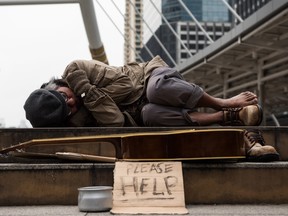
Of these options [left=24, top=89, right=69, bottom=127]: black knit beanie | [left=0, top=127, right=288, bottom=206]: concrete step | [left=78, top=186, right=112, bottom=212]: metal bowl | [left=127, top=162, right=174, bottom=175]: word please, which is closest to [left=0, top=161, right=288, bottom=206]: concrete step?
[left=0, top=127, right=288, bottom=206]: concrete step

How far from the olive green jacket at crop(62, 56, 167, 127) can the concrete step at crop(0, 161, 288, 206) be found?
2.86 ft

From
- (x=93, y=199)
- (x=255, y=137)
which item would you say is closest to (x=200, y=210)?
(x=93, y=199)

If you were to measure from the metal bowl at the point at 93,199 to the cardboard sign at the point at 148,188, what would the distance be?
7cm

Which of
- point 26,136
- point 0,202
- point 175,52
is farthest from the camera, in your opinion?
point 175,52

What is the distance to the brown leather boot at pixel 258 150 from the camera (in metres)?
3.43

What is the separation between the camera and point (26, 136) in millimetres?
3768

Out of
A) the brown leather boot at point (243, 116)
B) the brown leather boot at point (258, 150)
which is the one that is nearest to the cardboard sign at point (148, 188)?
the brown leather boot at point (258, 150)

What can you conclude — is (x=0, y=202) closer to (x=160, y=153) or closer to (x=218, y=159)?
(x=160, y=153)

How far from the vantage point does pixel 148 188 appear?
3.02 m

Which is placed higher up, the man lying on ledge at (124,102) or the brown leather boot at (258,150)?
the man lying on ledge at (124,102)

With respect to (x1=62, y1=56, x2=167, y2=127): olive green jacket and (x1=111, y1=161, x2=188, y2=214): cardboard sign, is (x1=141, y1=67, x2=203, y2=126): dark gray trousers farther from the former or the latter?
(x1=111, y1=161, x2=188, y2=214): cardboard sign

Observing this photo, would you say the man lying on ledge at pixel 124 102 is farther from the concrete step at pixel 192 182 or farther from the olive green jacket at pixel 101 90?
the concrete step at pixel 192 182

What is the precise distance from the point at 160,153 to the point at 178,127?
1.97 ft

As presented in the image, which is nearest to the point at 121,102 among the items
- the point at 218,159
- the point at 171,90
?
the point at 171,90
